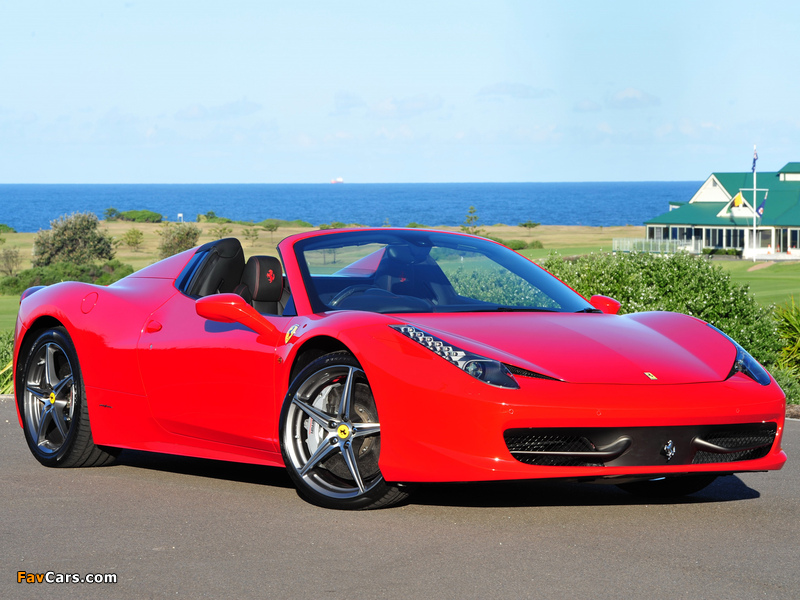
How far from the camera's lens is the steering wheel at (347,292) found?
5.70 meters

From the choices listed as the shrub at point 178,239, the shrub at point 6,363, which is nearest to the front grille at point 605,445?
the shrub at point 6,363

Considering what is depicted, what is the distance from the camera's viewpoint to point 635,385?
190 inches

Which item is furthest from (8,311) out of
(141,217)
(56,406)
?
(141,217)

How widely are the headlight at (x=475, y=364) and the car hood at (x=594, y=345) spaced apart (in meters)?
0.05

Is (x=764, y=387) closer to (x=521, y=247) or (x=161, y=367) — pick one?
(x=161, y=367)

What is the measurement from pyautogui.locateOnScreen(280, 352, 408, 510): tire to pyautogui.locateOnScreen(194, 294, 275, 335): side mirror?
415mm

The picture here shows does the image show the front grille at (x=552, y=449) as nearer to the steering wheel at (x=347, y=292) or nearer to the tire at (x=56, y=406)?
the steering wheel at (x=347, y=292)

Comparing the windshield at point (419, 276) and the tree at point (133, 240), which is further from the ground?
the windshield at point (419, 276)

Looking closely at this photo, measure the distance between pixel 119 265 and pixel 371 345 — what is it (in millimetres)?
45861

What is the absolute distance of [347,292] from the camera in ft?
19.1

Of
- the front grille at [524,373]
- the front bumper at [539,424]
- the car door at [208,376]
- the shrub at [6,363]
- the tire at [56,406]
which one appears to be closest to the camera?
the front bumper at [539,424]

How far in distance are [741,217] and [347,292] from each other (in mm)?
73925

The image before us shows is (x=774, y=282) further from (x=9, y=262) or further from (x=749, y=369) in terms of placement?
(x=749, y=369)

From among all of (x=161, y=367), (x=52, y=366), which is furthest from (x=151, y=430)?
(x=52, y=366)
